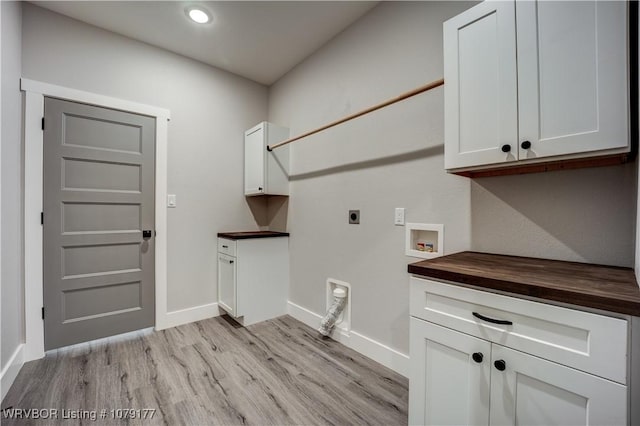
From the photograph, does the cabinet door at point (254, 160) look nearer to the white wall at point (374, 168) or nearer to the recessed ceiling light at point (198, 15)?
the white wall at point (374, 168)

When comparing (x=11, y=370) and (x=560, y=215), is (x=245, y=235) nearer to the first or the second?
(x=11, y=370)

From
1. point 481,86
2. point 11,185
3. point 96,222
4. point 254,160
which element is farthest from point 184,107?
point 481,86

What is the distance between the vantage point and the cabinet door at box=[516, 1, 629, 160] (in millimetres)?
936

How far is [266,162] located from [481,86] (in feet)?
6.58

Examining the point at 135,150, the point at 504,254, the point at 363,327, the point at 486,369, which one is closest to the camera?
the point at 486,369

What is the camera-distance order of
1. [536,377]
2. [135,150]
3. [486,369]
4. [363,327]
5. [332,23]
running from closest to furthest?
[536,377] → [486,369] → [363,327] → [332,23] → [135,150]

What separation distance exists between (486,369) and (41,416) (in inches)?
87.5

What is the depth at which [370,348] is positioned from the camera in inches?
79.8

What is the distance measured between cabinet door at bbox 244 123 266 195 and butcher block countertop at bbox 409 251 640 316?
6.53 feet

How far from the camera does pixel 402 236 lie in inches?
72.9

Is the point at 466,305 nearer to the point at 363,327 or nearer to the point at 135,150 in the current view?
the point at 363,327

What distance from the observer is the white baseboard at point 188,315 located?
2564 mm

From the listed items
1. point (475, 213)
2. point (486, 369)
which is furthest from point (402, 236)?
point (486, 369)

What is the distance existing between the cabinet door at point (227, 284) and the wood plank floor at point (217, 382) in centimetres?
33
